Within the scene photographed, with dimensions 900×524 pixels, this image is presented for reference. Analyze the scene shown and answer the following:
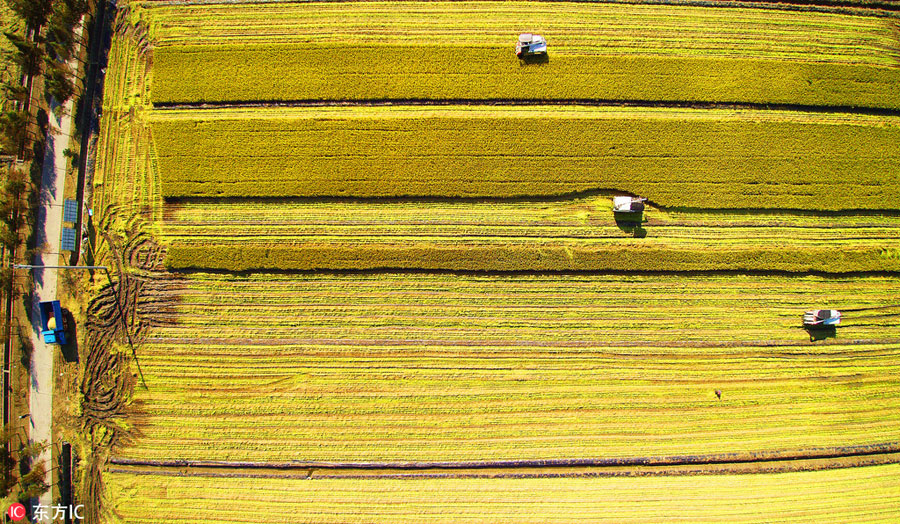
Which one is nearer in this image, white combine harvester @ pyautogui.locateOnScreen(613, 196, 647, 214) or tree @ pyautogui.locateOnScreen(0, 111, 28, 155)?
tree @ pyautogui.locateOnScreen(0, 111, 28, 155)

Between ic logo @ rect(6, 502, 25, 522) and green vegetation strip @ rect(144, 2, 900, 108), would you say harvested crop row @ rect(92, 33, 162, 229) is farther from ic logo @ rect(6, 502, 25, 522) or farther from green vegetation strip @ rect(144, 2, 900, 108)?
ic logo @ rect(6, 502, 25, 522)

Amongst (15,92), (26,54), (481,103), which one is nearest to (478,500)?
(481,103)

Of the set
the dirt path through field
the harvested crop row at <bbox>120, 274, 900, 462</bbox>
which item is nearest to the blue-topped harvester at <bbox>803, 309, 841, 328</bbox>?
the harvested crop row at <bbox>120, 274, 900, 462</bbox>

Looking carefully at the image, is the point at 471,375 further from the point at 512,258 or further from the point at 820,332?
the point at 820,332

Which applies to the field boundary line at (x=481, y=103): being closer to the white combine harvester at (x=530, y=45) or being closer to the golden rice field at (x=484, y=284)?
the golden rice field at (x=484, y=284)

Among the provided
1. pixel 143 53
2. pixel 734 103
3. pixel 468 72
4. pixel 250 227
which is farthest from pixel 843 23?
pixel 143 53

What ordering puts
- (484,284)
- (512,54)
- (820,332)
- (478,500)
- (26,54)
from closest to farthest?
(478,500)
(26,54)
(484,284)
(820,332)
(512,54)

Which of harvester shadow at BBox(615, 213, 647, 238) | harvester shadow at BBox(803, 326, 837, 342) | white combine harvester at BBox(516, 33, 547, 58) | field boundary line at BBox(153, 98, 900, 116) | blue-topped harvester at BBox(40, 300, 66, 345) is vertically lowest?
harvester shadow at BBox(803, 326, 837, 342)

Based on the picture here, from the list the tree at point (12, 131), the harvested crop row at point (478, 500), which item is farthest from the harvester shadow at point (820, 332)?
the tree at point (12, 131)
